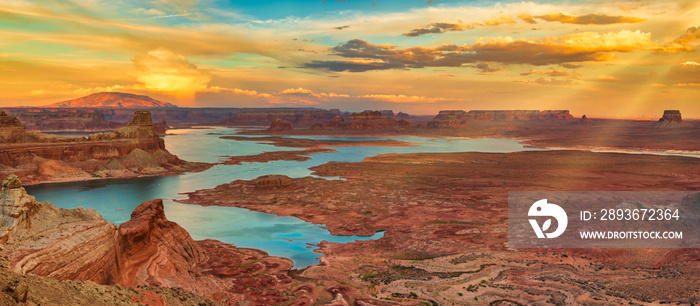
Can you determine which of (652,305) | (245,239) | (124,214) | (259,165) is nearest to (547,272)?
(652,305)

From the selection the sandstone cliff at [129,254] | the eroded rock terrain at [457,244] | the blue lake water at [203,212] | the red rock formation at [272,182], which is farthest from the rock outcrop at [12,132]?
the sandstone cliff at [129,254]

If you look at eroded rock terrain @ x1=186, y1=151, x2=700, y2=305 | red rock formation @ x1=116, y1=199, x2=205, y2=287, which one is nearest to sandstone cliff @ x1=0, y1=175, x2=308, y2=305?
red rock formation @ x1=116, y1=199, x2=205, y2=287

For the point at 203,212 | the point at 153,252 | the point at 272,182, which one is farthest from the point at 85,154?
the point at 153,252

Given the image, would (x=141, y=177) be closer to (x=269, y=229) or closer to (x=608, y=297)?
(x=269, y=229)

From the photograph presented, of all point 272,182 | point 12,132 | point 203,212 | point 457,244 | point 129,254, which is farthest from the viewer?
point 12,132

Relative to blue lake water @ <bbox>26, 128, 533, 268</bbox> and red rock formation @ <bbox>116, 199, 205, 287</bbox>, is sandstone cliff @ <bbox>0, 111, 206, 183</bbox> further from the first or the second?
red rock formation @ <bbox>116, 199, 205, 287</bbox>

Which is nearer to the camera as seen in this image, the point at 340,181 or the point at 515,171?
the point at 340,181

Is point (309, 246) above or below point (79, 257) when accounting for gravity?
below

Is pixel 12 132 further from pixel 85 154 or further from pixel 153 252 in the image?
pixel 153 252

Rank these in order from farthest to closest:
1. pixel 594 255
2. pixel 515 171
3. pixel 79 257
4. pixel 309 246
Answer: pixel 515 171, pixel 309 246, pixel 594 255, pixel 79 257
